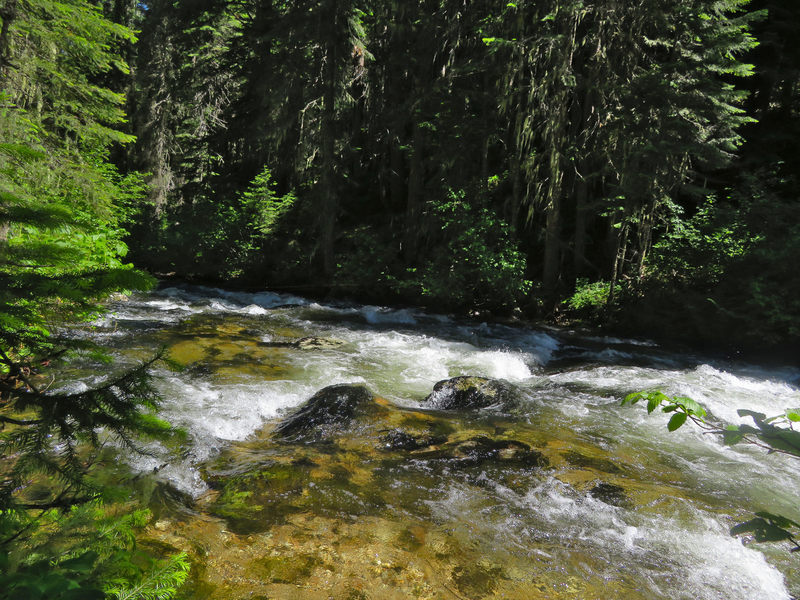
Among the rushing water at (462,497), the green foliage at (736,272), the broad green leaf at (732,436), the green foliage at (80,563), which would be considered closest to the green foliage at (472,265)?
the green foliage at (736,272)

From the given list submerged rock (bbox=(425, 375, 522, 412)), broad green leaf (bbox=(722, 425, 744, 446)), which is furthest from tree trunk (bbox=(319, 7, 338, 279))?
broad green leaf (bbox=(722, 425, 744, 446))

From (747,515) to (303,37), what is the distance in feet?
59.0

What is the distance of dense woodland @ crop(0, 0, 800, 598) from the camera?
9.82 meters

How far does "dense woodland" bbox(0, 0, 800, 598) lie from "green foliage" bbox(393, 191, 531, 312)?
86mm

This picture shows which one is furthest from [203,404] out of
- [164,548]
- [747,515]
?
[747,515]

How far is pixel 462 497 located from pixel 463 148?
44.8 feet

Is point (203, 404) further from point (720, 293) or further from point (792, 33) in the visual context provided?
point (792, 33)

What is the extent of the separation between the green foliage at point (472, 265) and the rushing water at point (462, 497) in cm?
547

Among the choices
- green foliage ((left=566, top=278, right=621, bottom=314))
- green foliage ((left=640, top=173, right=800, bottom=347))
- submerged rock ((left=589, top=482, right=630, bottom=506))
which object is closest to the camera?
submerged rock ((left=589, top=482, right=630, bottom=506))

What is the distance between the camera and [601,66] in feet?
42.3

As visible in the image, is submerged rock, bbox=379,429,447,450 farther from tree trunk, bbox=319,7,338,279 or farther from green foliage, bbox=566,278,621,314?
tree trunk, bbox=319,7,338,279

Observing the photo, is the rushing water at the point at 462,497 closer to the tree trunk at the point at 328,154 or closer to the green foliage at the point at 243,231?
the tree trunk at the point at 328,154

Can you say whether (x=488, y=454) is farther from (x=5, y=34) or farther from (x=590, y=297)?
(x=590, y=297)

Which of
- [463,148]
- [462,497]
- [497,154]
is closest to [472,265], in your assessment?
[463,148]
